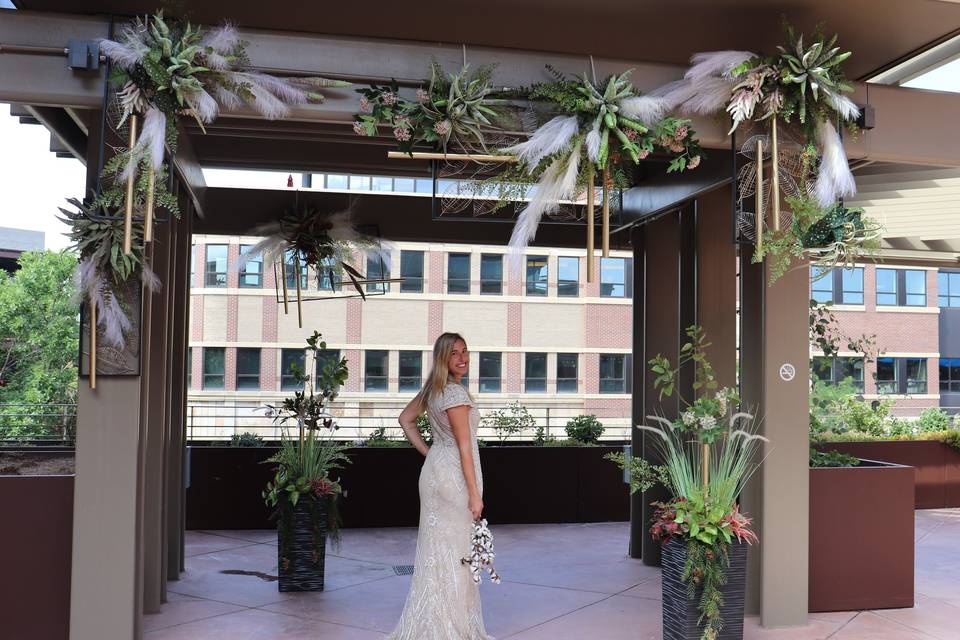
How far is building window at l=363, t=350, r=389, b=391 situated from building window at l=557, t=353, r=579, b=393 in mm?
6082

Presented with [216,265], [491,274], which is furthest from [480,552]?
[216,265]

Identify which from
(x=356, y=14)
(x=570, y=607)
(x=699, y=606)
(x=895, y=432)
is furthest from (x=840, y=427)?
(x=356, y=14)

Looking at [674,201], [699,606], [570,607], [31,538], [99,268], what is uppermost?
[674,201]

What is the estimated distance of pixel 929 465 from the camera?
10250 mm

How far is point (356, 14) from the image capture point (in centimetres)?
436

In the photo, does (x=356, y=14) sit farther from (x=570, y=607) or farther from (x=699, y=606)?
(x=570, y=607)

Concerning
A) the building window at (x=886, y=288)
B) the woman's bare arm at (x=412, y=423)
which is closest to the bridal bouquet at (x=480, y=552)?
the woman's bare arm at (x=412, y=423)

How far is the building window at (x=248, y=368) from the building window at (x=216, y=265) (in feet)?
7.92

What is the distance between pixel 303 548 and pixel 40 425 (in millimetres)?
6564

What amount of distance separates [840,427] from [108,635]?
922cm

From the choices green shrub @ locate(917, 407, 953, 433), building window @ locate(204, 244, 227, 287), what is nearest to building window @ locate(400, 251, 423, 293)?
building window @ locate(204, 244, 227, 287)

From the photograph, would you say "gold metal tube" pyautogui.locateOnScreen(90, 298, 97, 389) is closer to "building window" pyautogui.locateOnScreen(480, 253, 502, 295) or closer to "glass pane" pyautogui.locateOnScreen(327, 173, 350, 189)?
"glass pane" pyautogui.locateOnScreen(327, 173, 350, 189)

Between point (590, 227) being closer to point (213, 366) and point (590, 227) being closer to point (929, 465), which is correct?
point (929, 465)

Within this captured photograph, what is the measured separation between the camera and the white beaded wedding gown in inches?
181
